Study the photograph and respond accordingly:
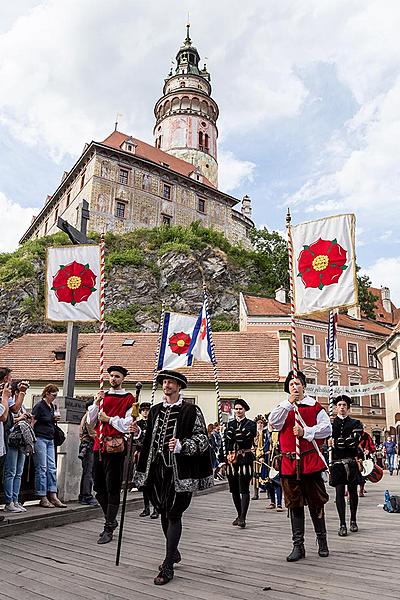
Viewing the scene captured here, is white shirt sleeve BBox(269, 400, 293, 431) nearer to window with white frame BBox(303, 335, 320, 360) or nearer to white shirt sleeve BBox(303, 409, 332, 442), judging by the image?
white shirt sleeve BBox(303, 409, 332, 442)

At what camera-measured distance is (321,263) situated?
8273 mm

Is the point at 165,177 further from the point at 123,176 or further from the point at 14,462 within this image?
the point at 14,462

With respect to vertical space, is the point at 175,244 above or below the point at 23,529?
above

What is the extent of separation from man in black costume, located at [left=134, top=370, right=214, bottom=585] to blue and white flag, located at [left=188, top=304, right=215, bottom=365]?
9231 mm

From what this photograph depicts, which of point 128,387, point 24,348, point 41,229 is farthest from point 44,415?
point 41,229

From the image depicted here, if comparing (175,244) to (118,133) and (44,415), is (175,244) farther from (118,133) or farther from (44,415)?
(44,415)

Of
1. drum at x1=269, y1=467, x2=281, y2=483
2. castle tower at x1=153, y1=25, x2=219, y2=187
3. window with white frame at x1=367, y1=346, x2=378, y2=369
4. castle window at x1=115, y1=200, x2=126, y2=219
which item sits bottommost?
drum at x1=269, y1=467, x2=281, y2=483

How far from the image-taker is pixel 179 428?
522 centimetres

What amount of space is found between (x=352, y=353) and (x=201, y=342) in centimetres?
3489

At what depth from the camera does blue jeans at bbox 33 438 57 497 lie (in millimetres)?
8266

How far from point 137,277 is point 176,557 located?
4592 centimetres

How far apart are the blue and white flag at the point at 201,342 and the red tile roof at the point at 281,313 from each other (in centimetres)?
2895

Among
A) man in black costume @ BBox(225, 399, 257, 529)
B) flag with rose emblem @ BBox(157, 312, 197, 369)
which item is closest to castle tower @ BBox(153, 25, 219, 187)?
flag with rose emblem @ BBox(157, 312, 197, 369)

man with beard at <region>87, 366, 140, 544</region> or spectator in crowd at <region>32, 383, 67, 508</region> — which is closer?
man with beard at <region>87, 366, 140, 544</region>
